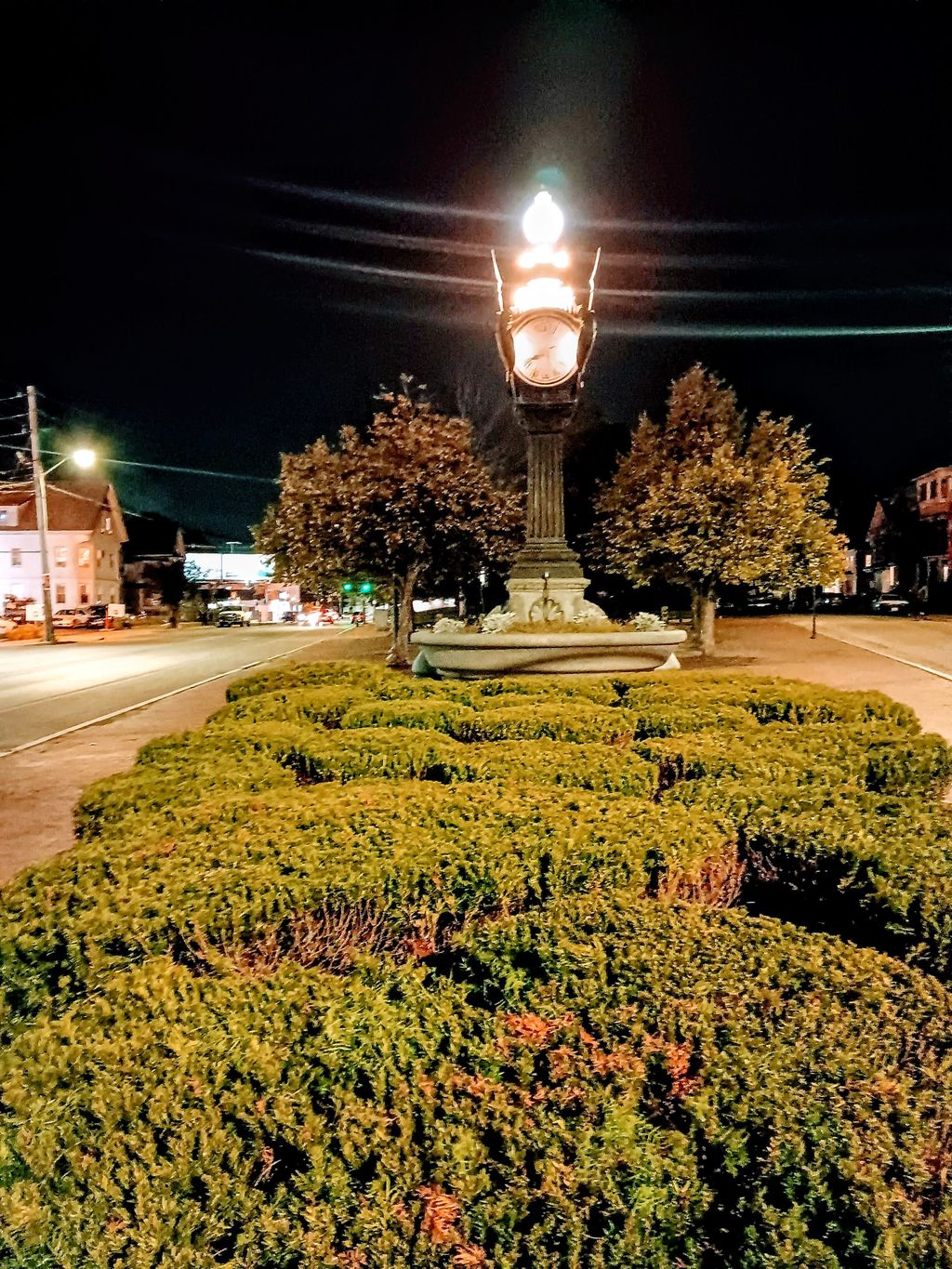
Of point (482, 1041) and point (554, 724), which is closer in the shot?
point (482, 1041)

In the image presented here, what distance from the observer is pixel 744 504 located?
2036cm

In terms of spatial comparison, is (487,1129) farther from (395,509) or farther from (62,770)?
(395,509)

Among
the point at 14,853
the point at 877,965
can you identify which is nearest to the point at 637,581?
the point at 14,853

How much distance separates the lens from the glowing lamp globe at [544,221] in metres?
13.8

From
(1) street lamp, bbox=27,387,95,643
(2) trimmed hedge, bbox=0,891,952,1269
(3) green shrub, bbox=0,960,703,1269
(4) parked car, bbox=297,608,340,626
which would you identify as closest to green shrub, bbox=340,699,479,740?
(2) trimmed hedge, bbox=0,891,952,1269

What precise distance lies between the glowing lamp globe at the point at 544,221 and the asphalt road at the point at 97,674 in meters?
10.5

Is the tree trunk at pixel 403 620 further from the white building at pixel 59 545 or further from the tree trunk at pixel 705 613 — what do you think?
the white building at pixel 59 545

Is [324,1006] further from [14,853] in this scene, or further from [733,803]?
[14,853]

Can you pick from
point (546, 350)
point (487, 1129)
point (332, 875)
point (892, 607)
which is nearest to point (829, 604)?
point (892, 607)

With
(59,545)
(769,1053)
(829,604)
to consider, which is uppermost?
(59,545)

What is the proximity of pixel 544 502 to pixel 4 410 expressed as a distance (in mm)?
34444

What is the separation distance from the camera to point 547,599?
14.2 meters

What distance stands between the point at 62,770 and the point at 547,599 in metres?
7.61

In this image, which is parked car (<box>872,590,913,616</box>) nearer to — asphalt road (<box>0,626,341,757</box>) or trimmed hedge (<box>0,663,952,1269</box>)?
asphalt road (<box>0,626,341,757</box>)
